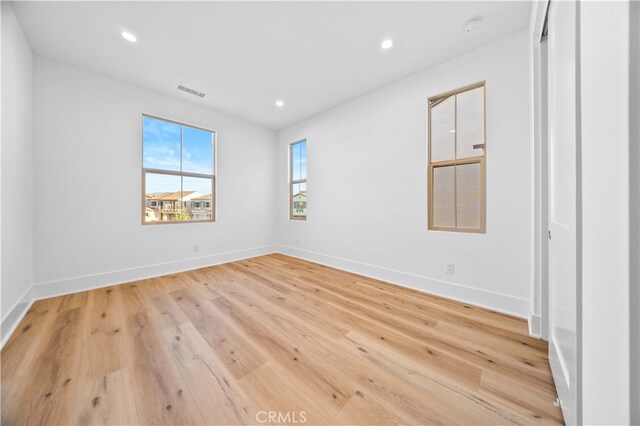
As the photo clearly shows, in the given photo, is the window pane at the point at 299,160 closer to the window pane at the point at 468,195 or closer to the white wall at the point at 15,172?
the window pane at the point at 468,195

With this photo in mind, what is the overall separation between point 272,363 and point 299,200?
3287 millimetres

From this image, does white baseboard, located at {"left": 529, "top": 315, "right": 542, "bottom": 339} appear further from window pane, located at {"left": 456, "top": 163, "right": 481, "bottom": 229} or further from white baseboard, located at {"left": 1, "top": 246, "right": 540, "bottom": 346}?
window pane, located at {"left": 456, "top": 163, "right": 481, "bottom": 229}

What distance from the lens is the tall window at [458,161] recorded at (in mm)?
2318

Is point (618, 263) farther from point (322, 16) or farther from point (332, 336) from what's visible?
point (322, 16)

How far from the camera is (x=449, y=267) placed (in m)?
2.46

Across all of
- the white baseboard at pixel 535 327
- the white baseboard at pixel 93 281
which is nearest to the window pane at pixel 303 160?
the white baseboard at pixel 93 281

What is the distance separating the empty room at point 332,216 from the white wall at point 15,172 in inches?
1.4

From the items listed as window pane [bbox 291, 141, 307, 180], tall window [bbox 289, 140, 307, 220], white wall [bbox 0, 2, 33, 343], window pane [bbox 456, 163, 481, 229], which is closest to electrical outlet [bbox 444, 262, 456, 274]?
window pane [bbox 456, 163, 481, 229]

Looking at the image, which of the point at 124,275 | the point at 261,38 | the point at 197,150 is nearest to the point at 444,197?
the point at 261,38

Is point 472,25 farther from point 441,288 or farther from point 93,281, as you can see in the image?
point 93,281

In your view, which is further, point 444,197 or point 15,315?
point 444,197

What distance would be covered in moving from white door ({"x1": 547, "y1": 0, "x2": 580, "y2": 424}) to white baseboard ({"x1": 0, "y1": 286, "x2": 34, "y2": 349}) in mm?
3458
